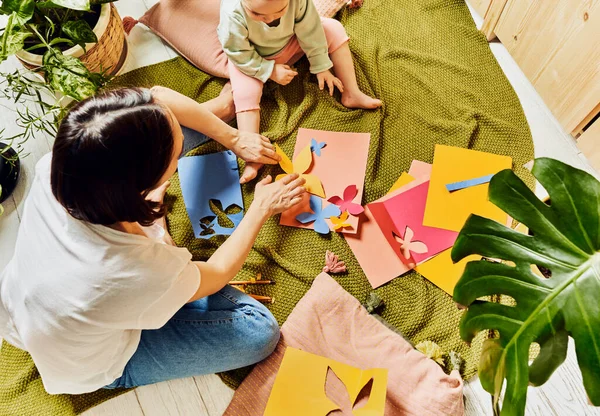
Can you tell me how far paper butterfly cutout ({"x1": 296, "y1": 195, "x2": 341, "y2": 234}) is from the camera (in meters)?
1.18

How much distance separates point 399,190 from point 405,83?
345mm

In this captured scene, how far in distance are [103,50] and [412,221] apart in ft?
3.04

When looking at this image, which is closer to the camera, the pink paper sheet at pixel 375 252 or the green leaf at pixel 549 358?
the green leaf at pixel 549 358

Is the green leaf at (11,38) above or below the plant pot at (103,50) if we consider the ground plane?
above

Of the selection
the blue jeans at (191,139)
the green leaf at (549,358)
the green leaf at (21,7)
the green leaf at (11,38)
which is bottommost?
the blue jeans at (191,139)

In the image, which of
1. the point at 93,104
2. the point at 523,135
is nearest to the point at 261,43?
the point at 93,104

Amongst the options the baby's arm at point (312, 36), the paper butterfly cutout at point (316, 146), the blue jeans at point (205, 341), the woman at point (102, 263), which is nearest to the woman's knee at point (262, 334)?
the blue jeans at point (205, 341)

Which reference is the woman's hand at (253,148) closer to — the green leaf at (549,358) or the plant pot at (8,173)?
the plant pot at (8,173)

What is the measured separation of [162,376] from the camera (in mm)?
1015

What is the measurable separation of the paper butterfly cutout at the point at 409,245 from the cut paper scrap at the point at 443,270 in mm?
34

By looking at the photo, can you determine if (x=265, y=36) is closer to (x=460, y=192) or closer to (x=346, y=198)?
(x=346, y=198)

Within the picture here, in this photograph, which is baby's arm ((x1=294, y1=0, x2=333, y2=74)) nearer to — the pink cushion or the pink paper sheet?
the pink cushion

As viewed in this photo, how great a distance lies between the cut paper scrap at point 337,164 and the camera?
1.20 meters

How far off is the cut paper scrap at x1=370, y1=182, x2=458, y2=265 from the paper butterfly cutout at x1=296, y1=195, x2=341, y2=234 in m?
0.10
